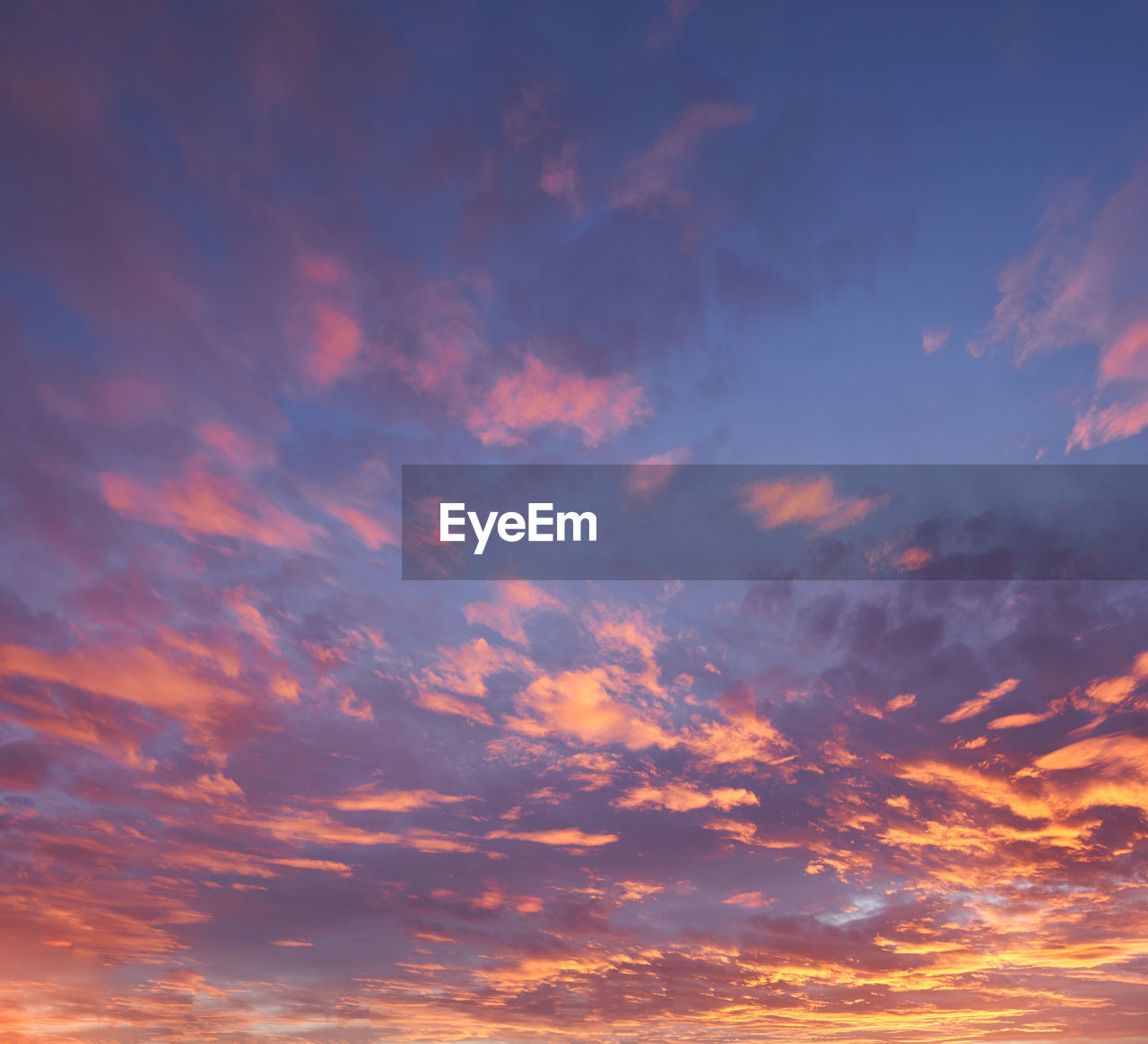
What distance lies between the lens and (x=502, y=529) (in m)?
31.5

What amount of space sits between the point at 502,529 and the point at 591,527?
5287mm

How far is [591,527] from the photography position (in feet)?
109
